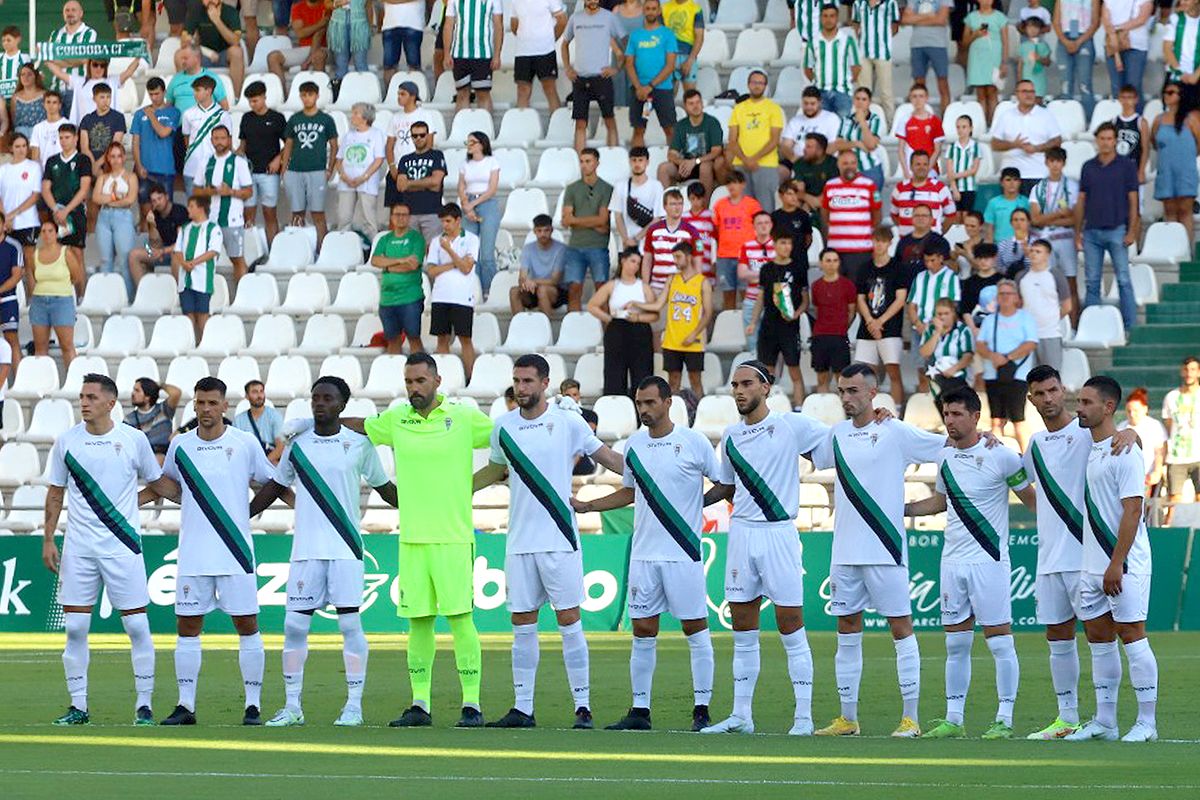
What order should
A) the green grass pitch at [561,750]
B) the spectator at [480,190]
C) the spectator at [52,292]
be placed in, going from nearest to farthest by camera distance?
the green grass pitch at [561,750], the spectator at [480,190], the spectator at [52,292]

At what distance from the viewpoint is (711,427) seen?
26.0 metres

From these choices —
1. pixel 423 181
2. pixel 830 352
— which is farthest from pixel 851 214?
pixel 423 181

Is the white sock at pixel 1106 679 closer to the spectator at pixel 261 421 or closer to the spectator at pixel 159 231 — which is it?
the spectator at pixel 261 421

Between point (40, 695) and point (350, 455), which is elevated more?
point (350, 455)

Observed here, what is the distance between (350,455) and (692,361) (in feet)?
37.0

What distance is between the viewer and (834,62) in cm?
2819

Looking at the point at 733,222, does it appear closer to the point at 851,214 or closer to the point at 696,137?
the point at 851,214

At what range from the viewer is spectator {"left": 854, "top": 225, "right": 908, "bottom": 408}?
25.5 metres

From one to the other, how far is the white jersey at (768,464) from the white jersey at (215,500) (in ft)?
10.8

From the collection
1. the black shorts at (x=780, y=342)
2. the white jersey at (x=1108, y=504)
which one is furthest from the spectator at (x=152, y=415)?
the white jersey at (x=1108, y=504)

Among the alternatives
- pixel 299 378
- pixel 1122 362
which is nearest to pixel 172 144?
pixel 299 378

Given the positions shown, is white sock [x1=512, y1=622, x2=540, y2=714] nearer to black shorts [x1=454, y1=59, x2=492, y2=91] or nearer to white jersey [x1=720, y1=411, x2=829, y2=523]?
white jersey [x1=720, y1=411, x2=829, y2=523]

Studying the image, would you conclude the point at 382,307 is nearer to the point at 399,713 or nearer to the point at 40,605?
the point at 40,605

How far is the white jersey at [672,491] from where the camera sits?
15.0m
